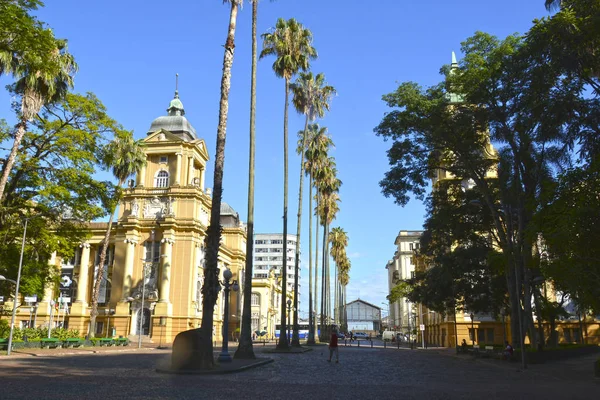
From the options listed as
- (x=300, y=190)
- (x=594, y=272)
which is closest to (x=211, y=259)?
(x=594, y=272)

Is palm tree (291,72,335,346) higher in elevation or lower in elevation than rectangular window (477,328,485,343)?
higher

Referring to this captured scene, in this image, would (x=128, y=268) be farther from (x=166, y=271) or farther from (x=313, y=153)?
(x=313, y=153)

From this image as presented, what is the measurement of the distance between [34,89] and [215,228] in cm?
1651

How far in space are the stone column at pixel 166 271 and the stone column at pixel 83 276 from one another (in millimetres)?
10136

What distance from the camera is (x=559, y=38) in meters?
19.0

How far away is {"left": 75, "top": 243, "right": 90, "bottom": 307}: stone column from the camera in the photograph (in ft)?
195

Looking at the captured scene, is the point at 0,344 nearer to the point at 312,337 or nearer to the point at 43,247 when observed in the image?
the point at 43,247

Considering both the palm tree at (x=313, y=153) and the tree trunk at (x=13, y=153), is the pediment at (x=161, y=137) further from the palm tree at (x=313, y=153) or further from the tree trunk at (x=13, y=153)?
the tree trunk at (x=13, y=153)

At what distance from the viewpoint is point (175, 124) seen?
6288 centimetres

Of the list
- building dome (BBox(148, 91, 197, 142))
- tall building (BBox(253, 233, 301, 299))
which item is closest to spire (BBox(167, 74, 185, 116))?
building dome (BBox(148, 91, 197, 142))

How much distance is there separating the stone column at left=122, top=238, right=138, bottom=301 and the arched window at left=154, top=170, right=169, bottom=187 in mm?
7223

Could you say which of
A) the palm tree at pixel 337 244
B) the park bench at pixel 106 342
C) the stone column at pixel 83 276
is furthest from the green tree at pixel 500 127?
the palm tree at pixel 337 244

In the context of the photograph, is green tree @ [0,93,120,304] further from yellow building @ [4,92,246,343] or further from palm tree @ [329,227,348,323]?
palm tree @ [329,227,348,323]

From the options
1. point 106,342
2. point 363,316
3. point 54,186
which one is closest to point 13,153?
point 54,186
